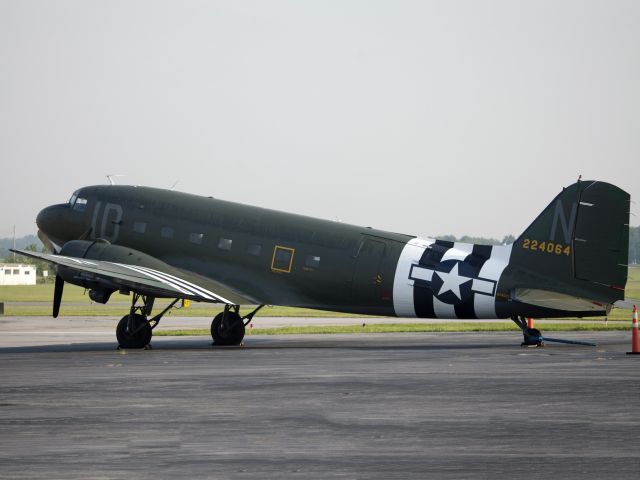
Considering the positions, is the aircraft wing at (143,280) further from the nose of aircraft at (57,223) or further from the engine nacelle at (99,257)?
the nose of aircraft at (57,223)

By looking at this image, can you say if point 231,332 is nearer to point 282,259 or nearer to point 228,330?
point 228,330

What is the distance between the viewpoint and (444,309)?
31750 mm

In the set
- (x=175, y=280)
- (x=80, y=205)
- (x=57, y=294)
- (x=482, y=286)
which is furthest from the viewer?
(x=80, y=205)

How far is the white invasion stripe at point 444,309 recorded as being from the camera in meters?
31.6

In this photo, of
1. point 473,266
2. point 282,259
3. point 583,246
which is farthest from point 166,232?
point 583,246

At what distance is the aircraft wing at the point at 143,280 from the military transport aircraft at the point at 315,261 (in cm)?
5

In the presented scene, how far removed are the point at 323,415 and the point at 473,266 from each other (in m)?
15.7

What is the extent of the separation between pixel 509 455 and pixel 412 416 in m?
3.72

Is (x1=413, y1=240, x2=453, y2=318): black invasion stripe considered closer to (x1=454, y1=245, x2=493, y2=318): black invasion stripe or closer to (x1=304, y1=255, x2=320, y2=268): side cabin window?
(x1=454, y1=245, x2=493, y2=318): black invasion stripe

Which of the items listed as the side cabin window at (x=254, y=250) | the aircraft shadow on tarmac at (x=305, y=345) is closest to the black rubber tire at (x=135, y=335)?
the aircraft shadow on tarmac at (x=305, y=345)

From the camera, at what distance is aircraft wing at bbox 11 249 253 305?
3269 cm

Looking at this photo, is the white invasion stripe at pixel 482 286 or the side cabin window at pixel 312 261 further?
the side cabin window at pixel 312 261

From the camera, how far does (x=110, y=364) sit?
1061 inches

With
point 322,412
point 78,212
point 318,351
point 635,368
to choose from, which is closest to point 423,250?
point 318,351
